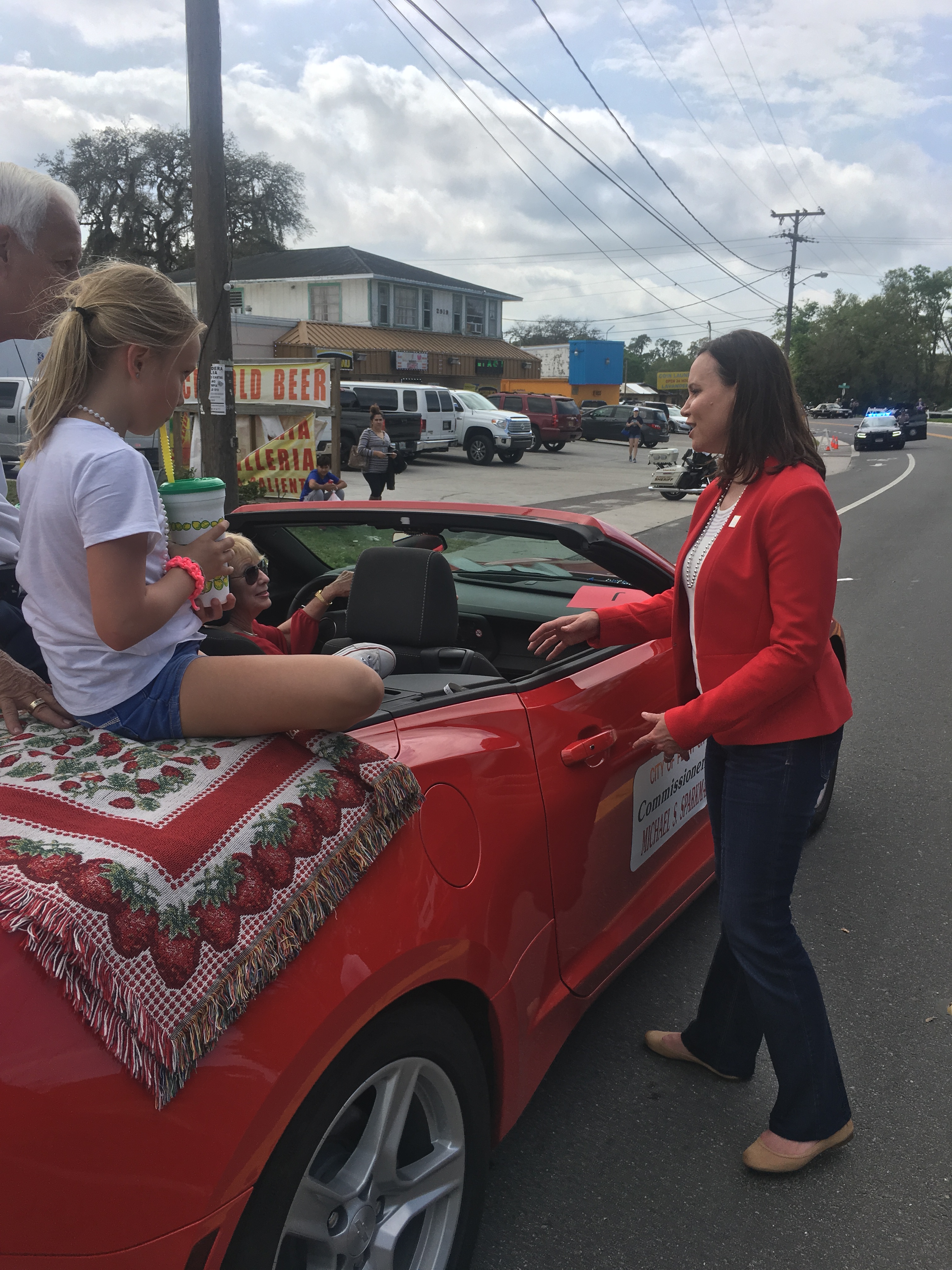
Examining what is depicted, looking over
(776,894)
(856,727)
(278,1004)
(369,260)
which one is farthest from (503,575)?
(369,260)

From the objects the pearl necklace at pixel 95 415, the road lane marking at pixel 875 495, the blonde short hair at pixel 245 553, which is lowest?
the road lane marking at pixel 875 495

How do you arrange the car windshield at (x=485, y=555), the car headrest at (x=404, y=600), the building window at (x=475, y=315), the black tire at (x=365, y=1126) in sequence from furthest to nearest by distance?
the building window at (x=475, y=315) < the car windshield at (x=485, y=555) < the car headrest at (x=404, y=600) < the black tire at (x=365, y=1126)

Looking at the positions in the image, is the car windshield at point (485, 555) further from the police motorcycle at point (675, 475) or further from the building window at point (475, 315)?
the building window at point (475, 315)

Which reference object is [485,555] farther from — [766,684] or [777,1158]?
[777,1158]

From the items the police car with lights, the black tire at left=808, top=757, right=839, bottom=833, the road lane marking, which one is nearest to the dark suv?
the police car with lights

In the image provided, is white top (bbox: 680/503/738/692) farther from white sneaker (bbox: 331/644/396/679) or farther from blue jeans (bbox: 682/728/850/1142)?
white sneaker (bbox: 331/644/396/679)

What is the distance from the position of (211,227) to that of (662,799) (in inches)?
275

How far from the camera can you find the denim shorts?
1618 millimetres

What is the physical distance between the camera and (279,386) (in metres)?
12.5

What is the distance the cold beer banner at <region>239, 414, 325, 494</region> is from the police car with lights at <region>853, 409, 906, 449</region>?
38.3m

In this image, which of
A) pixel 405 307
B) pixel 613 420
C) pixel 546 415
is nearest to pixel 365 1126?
pixel 546 415

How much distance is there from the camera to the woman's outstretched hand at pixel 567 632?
8.58 ft

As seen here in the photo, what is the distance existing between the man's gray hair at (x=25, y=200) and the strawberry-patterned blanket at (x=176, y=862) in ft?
3.50

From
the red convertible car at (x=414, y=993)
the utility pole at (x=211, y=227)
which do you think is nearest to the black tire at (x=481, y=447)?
the utility pole at (x=211, y=227)
